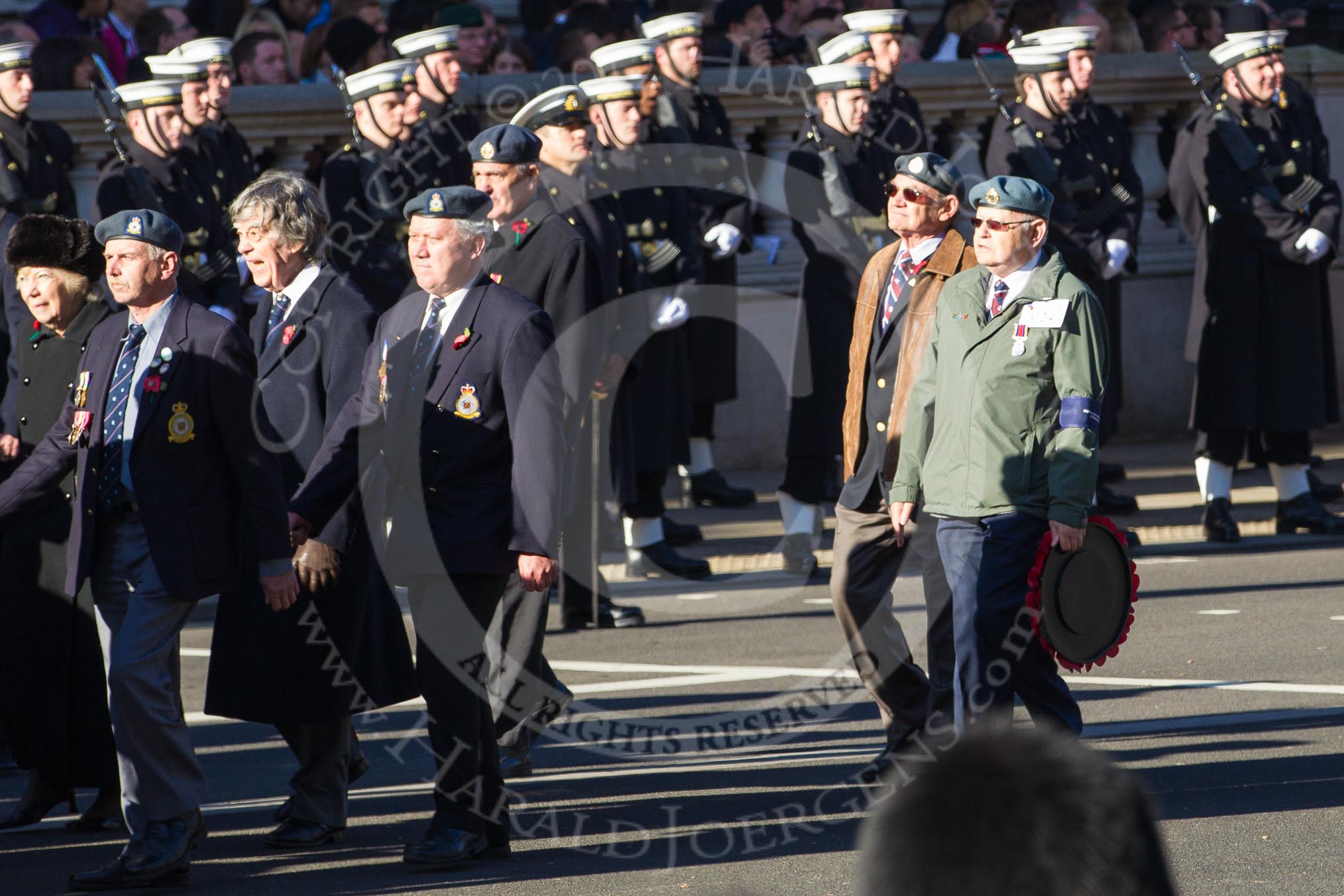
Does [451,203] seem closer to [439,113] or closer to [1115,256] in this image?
[439,113]

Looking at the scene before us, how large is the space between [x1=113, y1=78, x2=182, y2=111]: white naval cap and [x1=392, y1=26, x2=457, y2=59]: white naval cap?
1.53 m

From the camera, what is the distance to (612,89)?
1048 cm

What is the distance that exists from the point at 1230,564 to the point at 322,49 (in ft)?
20.2

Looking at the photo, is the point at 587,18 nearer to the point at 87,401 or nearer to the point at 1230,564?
the point at 1230,564

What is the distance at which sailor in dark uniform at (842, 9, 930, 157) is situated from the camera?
38.5 feet

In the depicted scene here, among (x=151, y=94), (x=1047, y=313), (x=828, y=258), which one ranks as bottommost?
(x=828, y=258)

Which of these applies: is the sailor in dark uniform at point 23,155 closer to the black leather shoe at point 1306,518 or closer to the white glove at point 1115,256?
the white glove at point 1115,256

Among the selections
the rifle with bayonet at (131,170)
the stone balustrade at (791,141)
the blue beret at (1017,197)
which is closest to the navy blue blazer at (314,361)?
the blue beret at (1017,197)

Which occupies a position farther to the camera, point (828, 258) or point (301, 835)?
point (828, 258)

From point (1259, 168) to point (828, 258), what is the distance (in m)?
2.48

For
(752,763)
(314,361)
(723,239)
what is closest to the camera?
(314,361)

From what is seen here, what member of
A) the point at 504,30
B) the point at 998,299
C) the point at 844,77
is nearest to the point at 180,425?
the point at 998,299

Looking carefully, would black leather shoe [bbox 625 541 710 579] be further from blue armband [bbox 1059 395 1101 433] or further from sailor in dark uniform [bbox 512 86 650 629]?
blue armband [bbox 1059 395 1101 433]

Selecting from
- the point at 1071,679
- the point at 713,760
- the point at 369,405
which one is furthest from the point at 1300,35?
the point at 369,405
